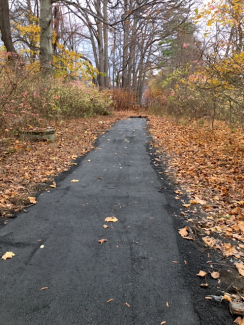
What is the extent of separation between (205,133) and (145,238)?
762cm

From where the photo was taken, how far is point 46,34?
10453mm

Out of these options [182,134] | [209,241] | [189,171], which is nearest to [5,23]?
[182,134]

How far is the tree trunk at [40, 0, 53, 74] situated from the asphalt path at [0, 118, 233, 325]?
25.8 feet

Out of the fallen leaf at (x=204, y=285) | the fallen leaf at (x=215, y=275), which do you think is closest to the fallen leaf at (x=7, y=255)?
the fallen leaf at (x=204, y=285)

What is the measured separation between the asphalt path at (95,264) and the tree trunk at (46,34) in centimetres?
785

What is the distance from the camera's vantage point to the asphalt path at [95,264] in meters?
1.96

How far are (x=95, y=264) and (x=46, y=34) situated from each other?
428 inches

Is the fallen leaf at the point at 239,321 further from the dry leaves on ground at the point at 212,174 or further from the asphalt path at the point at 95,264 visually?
the dry leaves on ground at the point at 212,174

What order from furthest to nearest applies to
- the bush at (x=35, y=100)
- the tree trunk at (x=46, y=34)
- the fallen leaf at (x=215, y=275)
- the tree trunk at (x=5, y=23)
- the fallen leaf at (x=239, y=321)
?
the tree trunk at (x=5, y=23)
the tree trunk at (x=46, y=34)
the bush at (x=35, y=100)
the fallen leaf at (x=215, y=275)
the fallen leaf at (x=239, y=321)

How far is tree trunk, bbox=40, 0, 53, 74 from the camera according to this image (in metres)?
10.2

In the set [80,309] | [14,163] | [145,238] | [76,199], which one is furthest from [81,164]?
[80,309]

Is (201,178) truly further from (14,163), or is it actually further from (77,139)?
(77,139)

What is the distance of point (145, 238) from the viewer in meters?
3.00

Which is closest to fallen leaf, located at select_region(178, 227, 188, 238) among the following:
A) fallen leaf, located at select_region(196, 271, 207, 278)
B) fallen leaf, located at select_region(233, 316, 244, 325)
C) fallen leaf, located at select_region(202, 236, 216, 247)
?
fallen leaf, located at select_region(202, 236, 216, 247)
